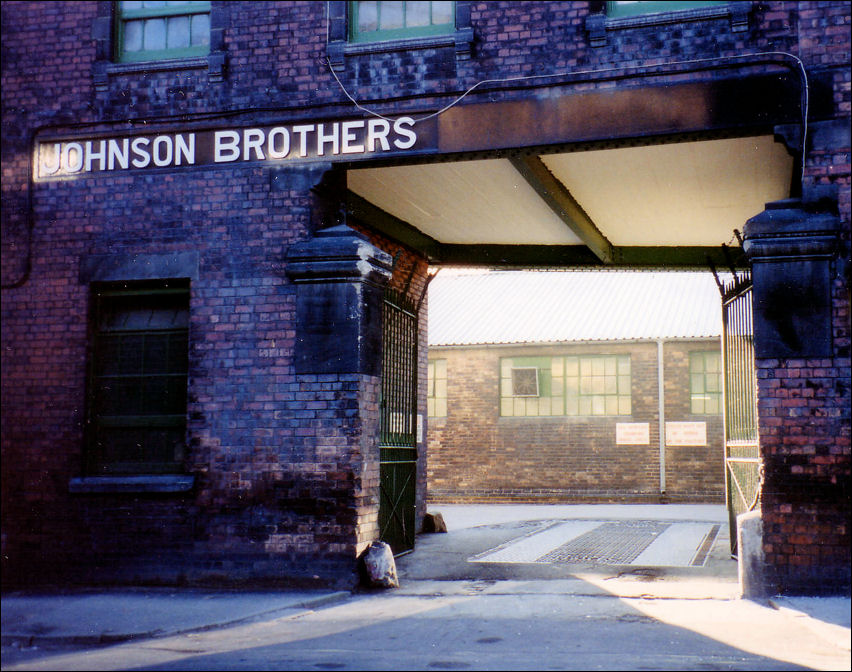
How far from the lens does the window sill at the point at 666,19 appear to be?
8547mm

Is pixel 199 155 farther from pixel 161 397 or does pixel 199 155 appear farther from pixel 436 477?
pixel 436 477

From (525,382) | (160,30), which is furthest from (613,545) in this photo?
(525,382)

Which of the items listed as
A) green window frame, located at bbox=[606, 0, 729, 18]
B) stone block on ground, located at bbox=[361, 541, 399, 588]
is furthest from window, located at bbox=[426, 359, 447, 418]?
green window frame, located at bbox=[606, 0, 729, 18]

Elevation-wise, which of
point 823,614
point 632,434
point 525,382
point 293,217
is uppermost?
point 293,217

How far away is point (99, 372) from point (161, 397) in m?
0.71

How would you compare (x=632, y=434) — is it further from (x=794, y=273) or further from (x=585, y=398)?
(x=794, y=273)

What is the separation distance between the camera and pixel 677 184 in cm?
1066

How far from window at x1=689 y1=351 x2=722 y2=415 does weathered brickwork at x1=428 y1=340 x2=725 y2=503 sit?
0.16 meters

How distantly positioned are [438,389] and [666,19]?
1826 cm

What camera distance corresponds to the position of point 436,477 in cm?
2566

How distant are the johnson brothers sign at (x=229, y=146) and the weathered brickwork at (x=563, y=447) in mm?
16338

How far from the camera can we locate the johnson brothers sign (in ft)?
30.3

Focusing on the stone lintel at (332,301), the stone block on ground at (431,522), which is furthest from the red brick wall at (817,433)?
the stone block on ground at (431,522)

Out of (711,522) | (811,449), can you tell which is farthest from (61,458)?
(711,522)
